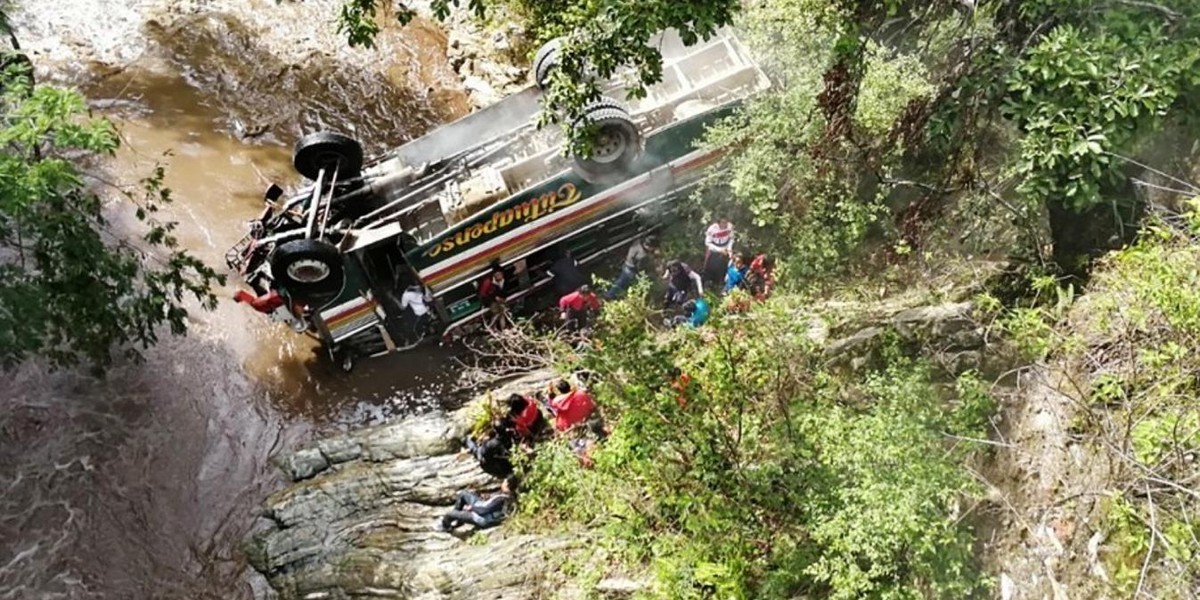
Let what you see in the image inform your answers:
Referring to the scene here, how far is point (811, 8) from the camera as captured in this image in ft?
→ 31.8

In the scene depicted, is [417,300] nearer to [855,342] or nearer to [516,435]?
[516,435]

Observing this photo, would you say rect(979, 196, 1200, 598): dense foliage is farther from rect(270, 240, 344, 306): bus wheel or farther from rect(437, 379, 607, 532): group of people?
rect(270, 240, 344, 306): bus wheel

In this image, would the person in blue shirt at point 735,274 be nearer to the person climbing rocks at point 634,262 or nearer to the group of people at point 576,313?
the group of people at point 576,313

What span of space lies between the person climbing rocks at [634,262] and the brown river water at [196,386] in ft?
7.98

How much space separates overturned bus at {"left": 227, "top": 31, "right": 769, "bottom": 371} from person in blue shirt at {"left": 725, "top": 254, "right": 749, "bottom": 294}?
131cm

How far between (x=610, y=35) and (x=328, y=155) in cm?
620

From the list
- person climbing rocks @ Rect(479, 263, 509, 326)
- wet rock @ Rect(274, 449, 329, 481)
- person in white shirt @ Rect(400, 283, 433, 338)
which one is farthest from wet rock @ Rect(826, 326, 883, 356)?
wet rock @ Rect(274, 449, 329, 481)

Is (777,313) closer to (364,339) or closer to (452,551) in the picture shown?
(452,551)

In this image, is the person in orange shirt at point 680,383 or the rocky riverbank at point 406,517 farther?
the rocky riverbank at point 406,517

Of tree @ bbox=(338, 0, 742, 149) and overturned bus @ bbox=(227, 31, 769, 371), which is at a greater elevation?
tree @ bbox=(338, 0, 742, 149)

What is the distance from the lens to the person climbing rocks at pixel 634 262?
36.4 feet

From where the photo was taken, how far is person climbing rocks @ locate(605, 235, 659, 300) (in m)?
11.1

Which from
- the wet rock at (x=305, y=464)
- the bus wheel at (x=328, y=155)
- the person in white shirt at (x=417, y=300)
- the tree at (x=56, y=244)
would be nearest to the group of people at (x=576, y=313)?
the person in white shirt at (x=417, y=300)

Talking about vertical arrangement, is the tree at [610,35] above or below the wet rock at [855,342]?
above
